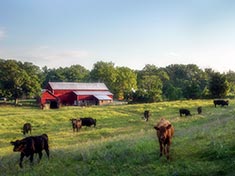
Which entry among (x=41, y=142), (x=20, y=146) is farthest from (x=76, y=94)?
(x=20, y=146)

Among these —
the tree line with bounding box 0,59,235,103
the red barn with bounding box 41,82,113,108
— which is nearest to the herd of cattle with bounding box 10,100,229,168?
the tree line with bounding box 0,59,235,103

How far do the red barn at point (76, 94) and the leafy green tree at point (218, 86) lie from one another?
24.6 metres

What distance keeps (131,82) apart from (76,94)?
871 inches

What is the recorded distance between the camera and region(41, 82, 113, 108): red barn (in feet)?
244

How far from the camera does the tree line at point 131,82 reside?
7044cm

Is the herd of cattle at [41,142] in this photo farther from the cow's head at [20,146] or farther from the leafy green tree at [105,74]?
the leafy green tree at [105,74]

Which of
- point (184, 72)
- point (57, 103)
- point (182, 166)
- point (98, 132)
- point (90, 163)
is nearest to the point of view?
point (182, 166)

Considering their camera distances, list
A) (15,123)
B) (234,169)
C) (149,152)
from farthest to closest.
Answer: (15,123)
(149,152)
(234,169)

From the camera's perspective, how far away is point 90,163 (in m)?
11.4

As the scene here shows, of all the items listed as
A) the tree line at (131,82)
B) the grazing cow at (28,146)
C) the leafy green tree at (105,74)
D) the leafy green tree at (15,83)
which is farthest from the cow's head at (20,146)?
the leafy green tree at (105,74)

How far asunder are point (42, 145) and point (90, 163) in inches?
142

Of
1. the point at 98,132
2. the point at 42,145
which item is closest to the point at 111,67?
the point at 98,132

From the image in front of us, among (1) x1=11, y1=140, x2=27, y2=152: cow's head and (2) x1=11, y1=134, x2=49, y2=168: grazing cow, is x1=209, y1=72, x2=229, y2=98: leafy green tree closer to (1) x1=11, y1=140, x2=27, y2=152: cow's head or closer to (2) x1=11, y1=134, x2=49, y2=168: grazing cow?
(2) x1=11, y1=134, x2=49, y2=168: grazing cow

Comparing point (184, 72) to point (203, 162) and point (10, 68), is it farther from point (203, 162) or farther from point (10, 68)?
point (203, 162)
